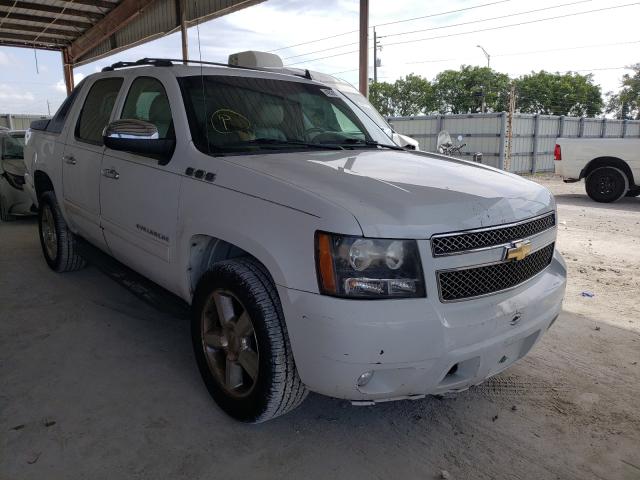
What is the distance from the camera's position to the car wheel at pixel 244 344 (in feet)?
7.45

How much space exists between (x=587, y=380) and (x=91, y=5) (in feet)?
50.4

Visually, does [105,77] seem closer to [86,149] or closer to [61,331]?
[86,149]

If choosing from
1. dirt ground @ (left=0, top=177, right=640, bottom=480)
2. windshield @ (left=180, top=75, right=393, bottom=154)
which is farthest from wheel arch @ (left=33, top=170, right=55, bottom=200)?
windshield @ (left=180, top=75, right=393, bottom=154)

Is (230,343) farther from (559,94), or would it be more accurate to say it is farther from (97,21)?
(559,94)

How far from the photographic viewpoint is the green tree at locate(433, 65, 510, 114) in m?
53.1

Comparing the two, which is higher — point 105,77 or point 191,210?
point 105,77

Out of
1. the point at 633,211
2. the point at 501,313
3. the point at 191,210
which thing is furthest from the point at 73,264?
the point at 633,211

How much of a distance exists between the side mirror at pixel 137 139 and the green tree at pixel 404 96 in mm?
56112

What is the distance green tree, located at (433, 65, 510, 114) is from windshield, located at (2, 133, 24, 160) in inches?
1978

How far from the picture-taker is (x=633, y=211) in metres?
9.45

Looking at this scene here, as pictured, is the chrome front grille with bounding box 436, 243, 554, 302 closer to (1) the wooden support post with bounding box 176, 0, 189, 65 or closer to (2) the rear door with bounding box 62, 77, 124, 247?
(2) the rear door with bounding box 62, 77, 124, 247

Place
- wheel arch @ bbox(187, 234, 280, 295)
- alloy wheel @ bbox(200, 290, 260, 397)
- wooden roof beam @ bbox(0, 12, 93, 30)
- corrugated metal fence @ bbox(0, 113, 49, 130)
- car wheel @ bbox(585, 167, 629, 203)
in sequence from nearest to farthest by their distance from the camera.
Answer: alloy wheel @ bbox(200, 290, 260, 397) → wheel arch @ bbox(187, 234, 280, 295) → car wheel @ bbox(585, 167, 629, 203) → wooden roof beam @ bbox(0, 12, 93, 30) → corrugated metal fence @ bbox(0, 113, 49, 130)

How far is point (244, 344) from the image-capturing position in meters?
2.52

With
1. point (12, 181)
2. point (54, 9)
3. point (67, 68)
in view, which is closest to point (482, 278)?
point (12, 181)
